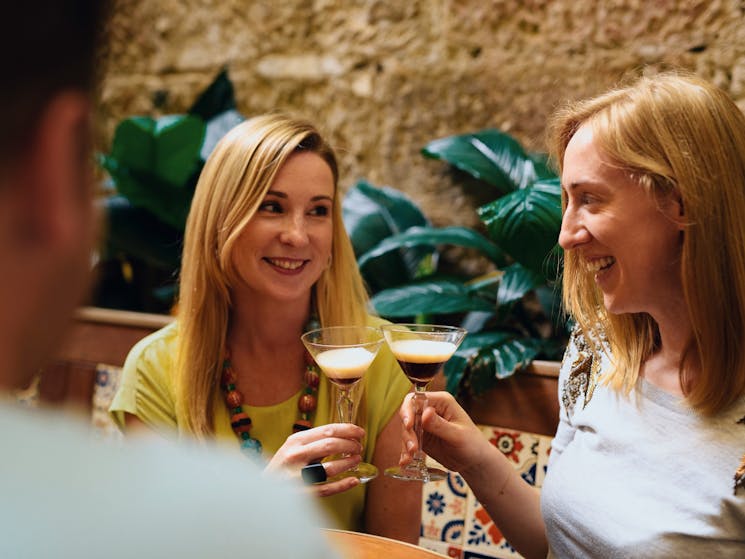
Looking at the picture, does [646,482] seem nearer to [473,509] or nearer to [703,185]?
[703,185]

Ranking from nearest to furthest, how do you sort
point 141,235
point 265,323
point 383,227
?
point 265,323 → point 383,227 → point 141,235

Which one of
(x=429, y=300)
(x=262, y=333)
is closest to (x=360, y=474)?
(x=262, y=333)

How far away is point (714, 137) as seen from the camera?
5.01 ft

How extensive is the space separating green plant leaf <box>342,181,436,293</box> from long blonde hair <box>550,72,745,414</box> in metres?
1.62

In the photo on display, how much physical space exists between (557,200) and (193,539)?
2159 mm

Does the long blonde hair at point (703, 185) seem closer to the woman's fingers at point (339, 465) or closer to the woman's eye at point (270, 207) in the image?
the woman's fingers at point (339, 465)

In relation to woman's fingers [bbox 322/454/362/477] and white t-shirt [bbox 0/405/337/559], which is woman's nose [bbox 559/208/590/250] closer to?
woman's fingers [bbox 322/454/362/477]

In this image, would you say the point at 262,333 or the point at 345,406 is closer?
the point at 345,406

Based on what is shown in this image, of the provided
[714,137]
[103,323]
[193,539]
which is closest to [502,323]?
[714,137]

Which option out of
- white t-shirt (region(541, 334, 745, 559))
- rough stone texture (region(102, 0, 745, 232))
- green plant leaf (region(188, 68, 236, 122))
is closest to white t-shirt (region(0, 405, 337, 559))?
white t-shirt (region(541, 334, 745, 559))

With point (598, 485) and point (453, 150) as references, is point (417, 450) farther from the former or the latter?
point (453, 150)

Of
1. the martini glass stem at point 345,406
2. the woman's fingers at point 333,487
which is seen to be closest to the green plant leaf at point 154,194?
the martini glass stem at point 345,406

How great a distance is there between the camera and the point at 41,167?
1.21 ft

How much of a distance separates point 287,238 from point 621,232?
0.86 meters
